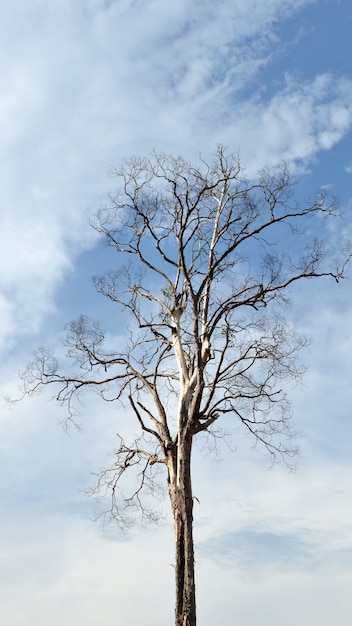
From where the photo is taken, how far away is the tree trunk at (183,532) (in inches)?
407

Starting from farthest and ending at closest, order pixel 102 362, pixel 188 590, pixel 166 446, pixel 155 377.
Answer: pixel 102 362
pixel 155 377
pixel 166 446
pixel 188 590

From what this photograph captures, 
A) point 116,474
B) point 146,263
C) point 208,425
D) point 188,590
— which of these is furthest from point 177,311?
point 188,590

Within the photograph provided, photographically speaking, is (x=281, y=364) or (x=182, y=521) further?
(x=281, y=364)

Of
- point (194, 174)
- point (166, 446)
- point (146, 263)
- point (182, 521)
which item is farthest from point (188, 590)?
point (194, 174)

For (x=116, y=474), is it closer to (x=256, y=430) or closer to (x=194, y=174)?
(x=256, y=430)

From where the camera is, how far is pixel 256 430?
1303 cm

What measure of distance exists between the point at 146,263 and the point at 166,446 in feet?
11.2

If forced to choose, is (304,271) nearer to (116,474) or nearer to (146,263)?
(146,263)

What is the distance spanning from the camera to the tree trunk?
10.3m

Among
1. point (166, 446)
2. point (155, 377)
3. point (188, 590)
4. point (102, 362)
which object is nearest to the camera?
point (188, 590)

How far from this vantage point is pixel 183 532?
425 inches

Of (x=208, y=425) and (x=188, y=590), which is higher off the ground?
(x=208, y=425)

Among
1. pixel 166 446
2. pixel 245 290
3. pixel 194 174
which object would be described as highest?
pixel 194 174

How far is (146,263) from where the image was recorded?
1311cm
